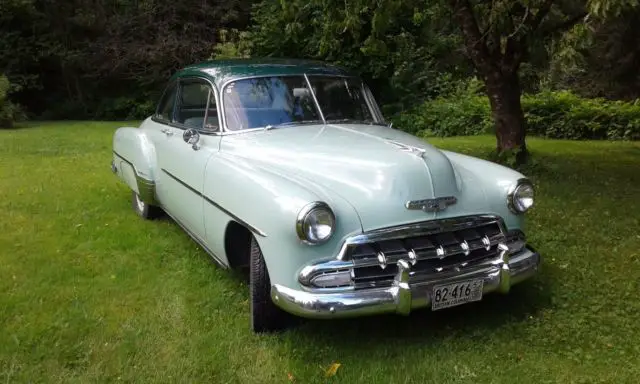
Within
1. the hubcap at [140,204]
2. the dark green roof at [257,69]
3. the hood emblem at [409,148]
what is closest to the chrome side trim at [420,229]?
the hood emblem at [409,148]

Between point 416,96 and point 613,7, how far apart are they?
13521mm

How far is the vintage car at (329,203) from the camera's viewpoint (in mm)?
3191

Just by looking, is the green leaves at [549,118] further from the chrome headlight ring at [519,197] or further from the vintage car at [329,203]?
the chrome headlight ring at [519,197]

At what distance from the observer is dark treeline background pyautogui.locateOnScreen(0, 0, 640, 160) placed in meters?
8.48

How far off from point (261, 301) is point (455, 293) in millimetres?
1139

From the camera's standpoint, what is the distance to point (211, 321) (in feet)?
12.5

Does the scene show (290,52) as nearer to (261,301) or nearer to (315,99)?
(315,99)

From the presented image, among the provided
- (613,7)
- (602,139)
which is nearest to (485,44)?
(613,7)

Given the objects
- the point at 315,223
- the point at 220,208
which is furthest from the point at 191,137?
the point at 315,223

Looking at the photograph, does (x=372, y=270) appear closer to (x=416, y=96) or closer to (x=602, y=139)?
(x=602, y=139)

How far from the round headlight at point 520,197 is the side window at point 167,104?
131 inches

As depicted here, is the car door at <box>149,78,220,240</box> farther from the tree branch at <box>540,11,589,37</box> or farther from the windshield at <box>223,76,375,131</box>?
the tree branch at <box>540,11,589,37</box>

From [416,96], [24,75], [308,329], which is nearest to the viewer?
[308,329]

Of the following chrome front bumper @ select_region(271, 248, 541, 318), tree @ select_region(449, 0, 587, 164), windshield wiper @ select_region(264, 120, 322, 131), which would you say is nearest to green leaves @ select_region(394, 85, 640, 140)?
tree @ select_region(449, 0, 587, 164)
